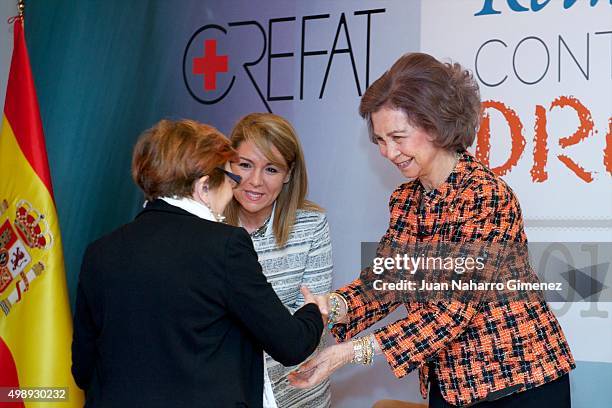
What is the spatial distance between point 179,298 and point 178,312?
0.03 meters

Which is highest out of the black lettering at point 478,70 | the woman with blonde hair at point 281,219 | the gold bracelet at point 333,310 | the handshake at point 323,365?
the black lettering at point 478,70

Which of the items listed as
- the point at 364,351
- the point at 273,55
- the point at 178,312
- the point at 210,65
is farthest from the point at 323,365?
the point at 210,65

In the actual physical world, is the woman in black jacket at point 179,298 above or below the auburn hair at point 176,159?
below

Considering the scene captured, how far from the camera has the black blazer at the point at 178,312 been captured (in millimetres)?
1497

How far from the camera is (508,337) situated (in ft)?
5.95

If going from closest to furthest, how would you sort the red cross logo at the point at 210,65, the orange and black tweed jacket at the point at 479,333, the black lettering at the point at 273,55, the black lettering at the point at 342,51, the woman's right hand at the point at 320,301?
1. the orange and black tweed jacket at the point at 479,333
2. the woman's right hand at the point at 320,301
3. the black lettering at the point at 342,51
4. the black lettering at the point at 273,55
5. the red cross logo at the point at 210,65

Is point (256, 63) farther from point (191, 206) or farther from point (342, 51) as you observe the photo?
point (191, 206)

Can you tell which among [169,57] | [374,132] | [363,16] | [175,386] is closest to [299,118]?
[363,16]

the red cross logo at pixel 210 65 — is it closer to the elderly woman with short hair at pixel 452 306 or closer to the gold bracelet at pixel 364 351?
the elderly woman with short hair at pixel 452 306

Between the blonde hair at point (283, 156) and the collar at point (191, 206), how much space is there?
85 cm

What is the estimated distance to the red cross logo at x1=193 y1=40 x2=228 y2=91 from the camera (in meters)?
3.32

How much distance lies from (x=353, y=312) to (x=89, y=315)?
2.56 feet

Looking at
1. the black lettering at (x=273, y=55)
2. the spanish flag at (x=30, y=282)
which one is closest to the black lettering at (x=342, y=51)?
the black lettering at (x=273, y=55)

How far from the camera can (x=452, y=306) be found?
1799 mm
